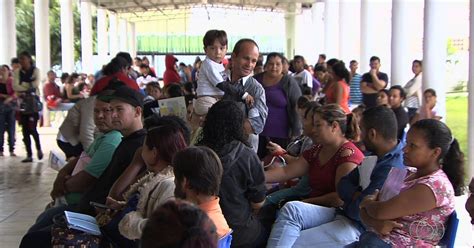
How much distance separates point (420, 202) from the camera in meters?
2.96

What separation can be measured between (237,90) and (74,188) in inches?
52.9

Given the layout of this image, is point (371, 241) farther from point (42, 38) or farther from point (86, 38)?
point (86, 38)

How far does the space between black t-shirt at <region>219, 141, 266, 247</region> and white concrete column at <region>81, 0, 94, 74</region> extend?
Answer: 22.0 m

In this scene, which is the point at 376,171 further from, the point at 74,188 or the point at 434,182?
the point at 74,188

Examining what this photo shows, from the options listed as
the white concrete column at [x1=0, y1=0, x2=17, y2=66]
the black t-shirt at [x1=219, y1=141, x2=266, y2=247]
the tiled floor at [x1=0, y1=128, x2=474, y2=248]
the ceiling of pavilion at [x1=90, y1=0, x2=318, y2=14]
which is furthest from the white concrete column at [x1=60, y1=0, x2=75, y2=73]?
the black t-shirt at [x1=219, y1=141, x2=266, y2=247]

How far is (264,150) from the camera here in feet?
18.3

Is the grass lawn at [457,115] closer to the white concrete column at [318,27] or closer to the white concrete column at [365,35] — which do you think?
the white concrete column at [365,35]

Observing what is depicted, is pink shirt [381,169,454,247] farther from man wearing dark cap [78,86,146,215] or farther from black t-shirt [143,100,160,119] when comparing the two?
black t-shirt [143,100,160,119]

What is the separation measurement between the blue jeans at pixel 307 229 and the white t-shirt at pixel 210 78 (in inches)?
62.7

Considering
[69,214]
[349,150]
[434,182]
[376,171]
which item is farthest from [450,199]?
[69,214]

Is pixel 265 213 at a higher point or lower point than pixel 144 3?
lower

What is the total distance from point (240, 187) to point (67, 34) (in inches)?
716

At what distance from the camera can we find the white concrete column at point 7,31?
46.4 feet

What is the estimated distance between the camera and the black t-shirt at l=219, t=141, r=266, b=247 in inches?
131
